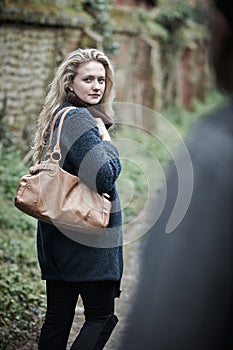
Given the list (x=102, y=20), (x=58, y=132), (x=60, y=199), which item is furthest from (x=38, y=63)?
(x=60, y=199)

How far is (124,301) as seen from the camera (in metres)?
6.04

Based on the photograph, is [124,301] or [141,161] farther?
[141,161]

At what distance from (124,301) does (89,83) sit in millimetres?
2943

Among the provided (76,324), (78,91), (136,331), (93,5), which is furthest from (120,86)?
(136,331)

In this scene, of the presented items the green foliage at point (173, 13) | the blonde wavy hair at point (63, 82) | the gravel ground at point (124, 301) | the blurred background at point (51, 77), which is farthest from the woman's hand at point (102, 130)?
the green foliage at point (173, 13)

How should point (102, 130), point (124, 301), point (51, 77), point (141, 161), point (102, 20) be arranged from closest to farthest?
point (102, 130), point (124, 301), point (51, 77), point (141, 161), point (102, 20)

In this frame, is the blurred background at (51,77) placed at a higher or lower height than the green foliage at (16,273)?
higher

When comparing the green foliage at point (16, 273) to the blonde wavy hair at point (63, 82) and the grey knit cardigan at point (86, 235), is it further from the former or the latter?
the blonde wavy hair at point (63, 82)

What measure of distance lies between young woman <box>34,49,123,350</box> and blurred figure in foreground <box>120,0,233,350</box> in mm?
1792

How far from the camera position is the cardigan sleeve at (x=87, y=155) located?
130 inches

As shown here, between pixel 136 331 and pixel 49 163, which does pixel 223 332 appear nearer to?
pixel 136 331

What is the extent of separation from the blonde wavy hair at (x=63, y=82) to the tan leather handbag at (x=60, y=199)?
0.21 meters

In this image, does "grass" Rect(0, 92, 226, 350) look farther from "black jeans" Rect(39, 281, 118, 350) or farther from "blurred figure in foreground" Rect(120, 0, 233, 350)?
"blurred figure in foreground" Rect(120, 0, 233, 350)

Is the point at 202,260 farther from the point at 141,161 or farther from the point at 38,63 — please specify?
the point at 141,161
